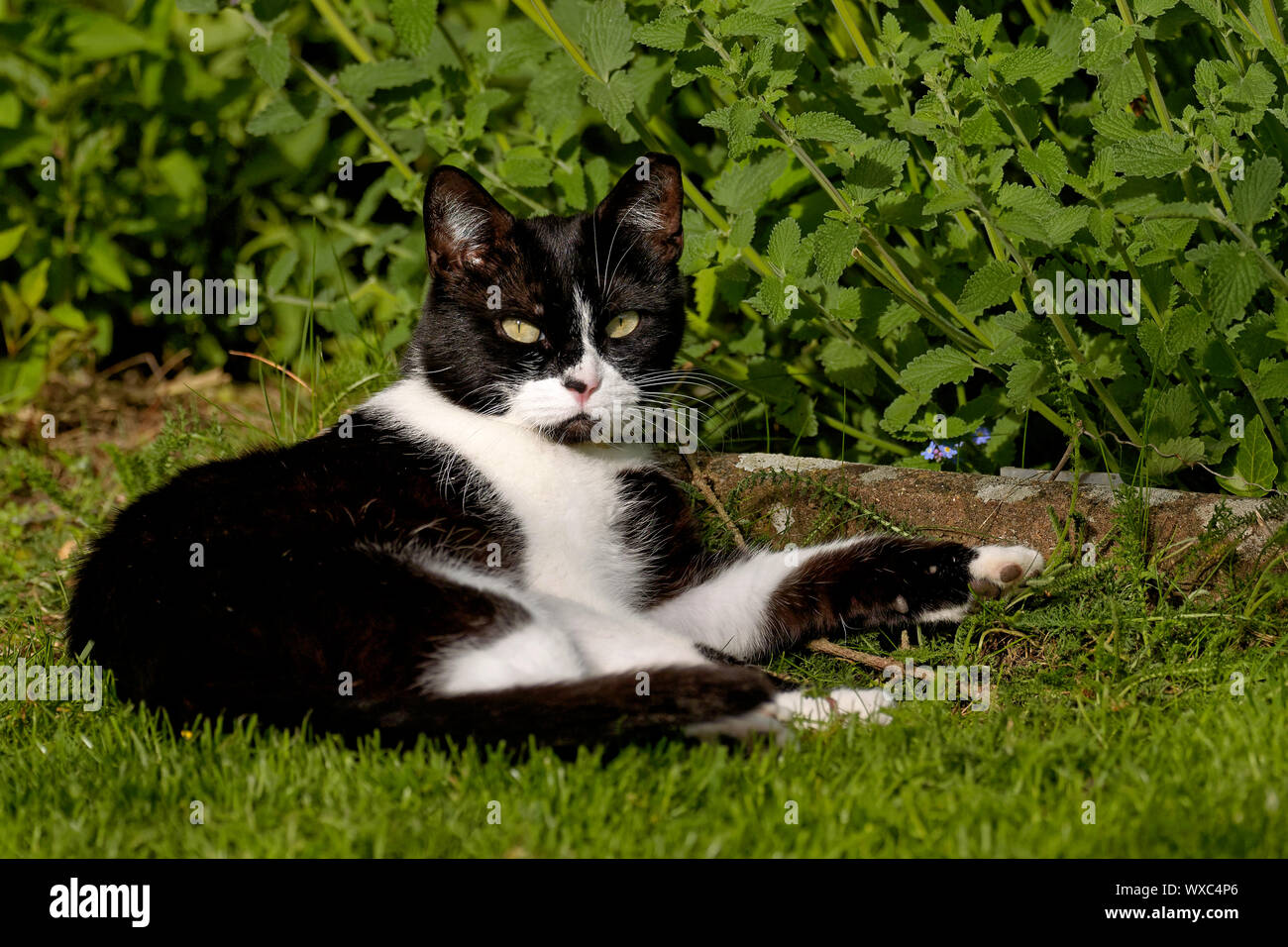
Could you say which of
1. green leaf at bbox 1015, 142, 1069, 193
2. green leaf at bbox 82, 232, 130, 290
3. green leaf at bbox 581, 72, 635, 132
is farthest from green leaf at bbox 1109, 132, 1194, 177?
green leaf at bbox 82, 232, 130, 290

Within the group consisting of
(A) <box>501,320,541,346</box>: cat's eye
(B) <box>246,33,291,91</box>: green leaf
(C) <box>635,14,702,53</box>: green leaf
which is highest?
(B) <box>246,33,291,91</box>: green leaf

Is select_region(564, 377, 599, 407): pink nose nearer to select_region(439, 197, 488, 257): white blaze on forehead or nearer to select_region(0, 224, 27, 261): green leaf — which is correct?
select_region(439, 197, 488, 257): white blaze on forehead

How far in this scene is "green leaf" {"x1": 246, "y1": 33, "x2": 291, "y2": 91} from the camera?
3.38m

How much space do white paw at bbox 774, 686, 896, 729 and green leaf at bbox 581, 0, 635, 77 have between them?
1.72 meters

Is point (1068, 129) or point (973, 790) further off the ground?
point (1068, 129)

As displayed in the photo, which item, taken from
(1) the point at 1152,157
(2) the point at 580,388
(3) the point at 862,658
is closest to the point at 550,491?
(2) the point at 580,388

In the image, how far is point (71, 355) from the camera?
482cm

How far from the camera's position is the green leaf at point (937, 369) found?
2906 mm

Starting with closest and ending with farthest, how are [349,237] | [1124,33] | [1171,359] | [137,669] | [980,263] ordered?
[137,669]
[1124,33]
[1171,359]
[980,263]
[349,237]

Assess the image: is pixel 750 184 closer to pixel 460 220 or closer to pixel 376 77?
pixel 460 220

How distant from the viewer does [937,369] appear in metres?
2.92

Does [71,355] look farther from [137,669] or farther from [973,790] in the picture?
[973,790]

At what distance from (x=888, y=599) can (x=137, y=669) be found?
161 centimetres
